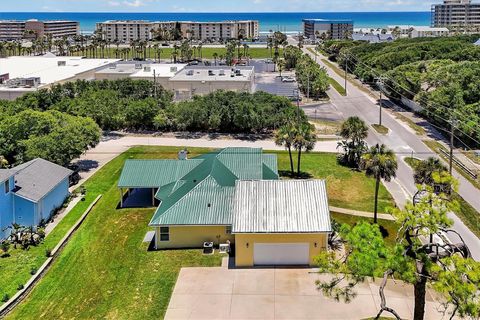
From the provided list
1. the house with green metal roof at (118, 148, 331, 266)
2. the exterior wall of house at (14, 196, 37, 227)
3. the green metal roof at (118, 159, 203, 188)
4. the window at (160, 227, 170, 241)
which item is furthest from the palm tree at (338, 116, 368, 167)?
the exterior wall of house at (14, 196, 37, 227)

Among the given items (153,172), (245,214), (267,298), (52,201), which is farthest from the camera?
(153,172)

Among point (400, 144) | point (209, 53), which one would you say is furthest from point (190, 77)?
point (209, 53)

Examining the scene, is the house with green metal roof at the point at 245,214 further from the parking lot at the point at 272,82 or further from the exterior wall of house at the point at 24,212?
the parking lot at the point at 272,82

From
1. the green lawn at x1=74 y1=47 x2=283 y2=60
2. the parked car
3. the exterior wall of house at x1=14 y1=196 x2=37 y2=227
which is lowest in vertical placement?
the exterior wall of house at x1=14 y1=196 x2=37 y2=227

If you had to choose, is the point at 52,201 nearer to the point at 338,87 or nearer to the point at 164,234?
the point at 164,234

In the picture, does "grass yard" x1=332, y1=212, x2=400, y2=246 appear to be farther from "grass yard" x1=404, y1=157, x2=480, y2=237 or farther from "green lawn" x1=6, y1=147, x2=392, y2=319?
"grass yard" x1=404, y1=157, x2=480, y2=237

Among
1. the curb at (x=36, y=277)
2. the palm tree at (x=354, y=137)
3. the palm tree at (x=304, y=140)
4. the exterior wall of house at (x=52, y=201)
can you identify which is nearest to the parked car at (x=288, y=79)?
the palm tree at (x=354, y=137)
